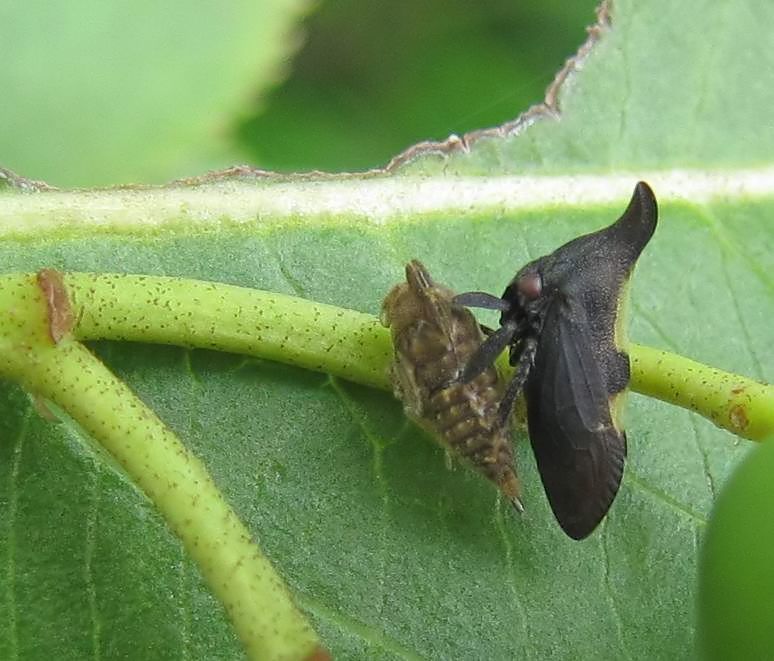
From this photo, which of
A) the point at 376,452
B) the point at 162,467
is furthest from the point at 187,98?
the point at 162,467

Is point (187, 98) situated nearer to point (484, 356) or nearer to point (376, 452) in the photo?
point (376, 452)

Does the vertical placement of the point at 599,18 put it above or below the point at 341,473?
above

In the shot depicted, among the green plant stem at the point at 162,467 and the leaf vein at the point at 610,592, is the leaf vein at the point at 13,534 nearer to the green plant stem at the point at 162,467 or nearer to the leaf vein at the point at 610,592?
the green plant stem at the point at 162,467

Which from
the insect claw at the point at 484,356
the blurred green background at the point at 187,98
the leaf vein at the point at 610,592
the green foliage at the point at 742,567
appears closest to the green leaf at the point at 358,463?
the leaf vein at the point at 610,592

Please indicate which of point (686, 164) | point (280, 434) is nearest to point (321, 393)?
point (280, 434)

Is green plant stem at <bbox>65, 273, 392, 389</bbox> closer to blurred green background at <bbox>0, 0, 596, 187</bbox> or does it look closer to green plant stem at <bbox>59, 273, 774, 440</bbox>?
green plant stem at <bbox>59, 273, 774, 440</bbox>

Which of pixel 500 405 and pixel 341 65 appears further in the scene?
pixel 341 65

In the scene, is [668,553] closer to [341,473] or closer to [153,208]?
[341,473]
